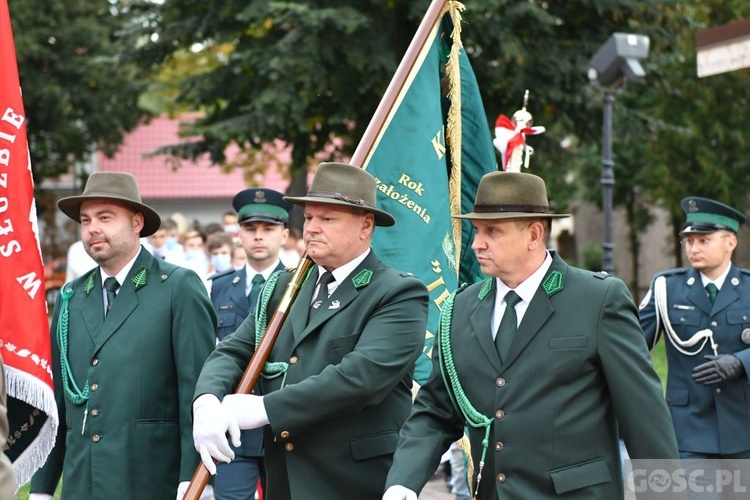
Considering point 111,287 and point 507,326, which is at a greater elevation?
point 111,287

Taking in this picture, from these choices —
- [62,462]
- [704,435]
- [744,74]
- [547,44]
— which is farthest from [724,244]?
[744,74]

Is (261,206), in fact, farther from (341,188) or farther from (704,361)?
(341,188)

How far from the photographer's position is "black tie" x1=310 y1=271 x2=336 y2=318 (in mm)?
4680

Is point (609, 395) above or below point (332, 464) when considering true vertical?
above

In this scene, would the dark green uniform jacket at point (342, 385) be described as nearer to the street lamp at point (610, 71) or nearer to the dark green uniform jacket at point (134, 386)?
the dark green uniform jacket at point (134, 386)

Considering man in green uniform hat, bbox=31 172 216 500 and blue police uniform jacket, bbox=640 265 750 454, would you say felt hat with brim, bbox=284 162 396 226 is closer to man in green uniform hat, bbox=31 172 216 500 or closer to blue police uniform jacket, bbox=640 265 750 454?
man in green uniform hat, bbox=31 172 216 500

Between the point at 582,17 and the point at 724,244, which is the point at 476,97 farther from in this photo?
the point at 582,17

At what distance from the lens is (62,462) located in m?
5.41

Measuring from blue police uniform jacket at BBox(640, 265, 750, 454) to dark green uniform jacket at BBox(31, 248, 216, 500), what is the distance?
3.28 m

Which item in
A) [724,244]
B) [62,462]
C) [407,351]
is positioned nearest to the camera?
[407,351]

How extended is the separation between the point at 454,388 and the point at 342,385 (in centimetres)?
43

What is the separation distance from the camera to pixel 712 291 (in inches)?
287

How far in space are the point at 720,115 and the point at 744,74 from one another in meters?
1.12

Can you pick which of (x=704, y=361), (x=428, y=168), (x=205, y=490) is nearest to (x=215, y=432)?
(x=205, y=490)
